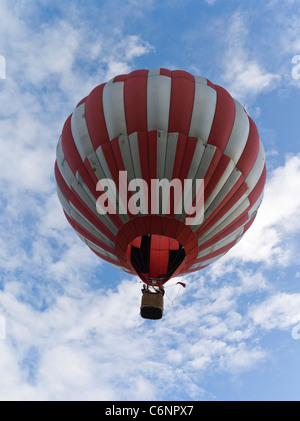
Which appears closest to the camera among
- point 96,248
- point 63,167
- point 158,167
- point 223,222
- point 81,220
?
point 158,167

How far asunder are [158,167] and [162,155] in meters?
0.27

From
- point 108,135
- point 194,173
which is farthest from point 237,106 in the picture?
point 108,135

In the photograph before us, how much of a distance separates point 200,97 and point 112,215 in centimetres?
330

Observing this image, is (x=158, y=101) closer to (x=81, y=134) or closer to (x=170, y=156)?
(x=170, y=156)

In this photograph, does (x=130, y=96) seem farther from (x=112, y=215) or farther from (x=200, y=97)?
(x=112, y=215)

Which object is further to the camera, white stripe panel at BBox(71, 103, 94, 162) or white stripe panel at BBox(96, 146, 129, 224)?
white stripe panel at BBox(71, 103, 94, 162)

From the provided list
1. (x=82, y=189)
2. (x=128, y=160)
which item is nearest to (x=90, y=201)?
(x=82, y=189)

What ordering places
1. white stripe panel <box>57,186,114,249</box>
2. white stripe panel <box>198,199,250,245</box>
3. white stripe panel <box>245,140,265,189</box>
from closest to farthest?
white stripe panel <box>198,199,250,245</box> < white stripe panel <box>245,140,265,189</box> < white stripe panel <box>57,186,114,249</box>

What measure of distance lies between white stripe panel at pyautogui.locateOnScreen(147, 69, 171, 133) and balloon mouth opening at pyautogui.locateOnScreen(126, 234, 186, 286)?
2430 mm

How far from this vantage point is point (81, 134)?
30.1 ft

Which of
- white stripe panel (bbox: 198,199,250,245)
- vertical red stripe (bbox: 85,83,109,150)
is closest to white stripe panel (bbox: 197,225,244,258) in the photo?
white stripe panel (bbox: 198,199,250,245)

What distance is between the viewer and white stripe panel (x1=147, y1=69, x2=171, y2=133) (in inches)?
338

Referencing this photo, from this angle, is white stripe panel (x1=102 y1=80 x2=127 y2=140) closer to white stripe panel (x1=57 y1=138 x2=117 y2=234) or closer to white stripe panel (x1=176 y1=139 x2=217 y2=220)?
white stripe panel (x1=57 y1=138 x2=117 y2=234)

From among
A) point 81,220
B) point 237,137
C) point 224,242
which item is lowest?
point 224,242
